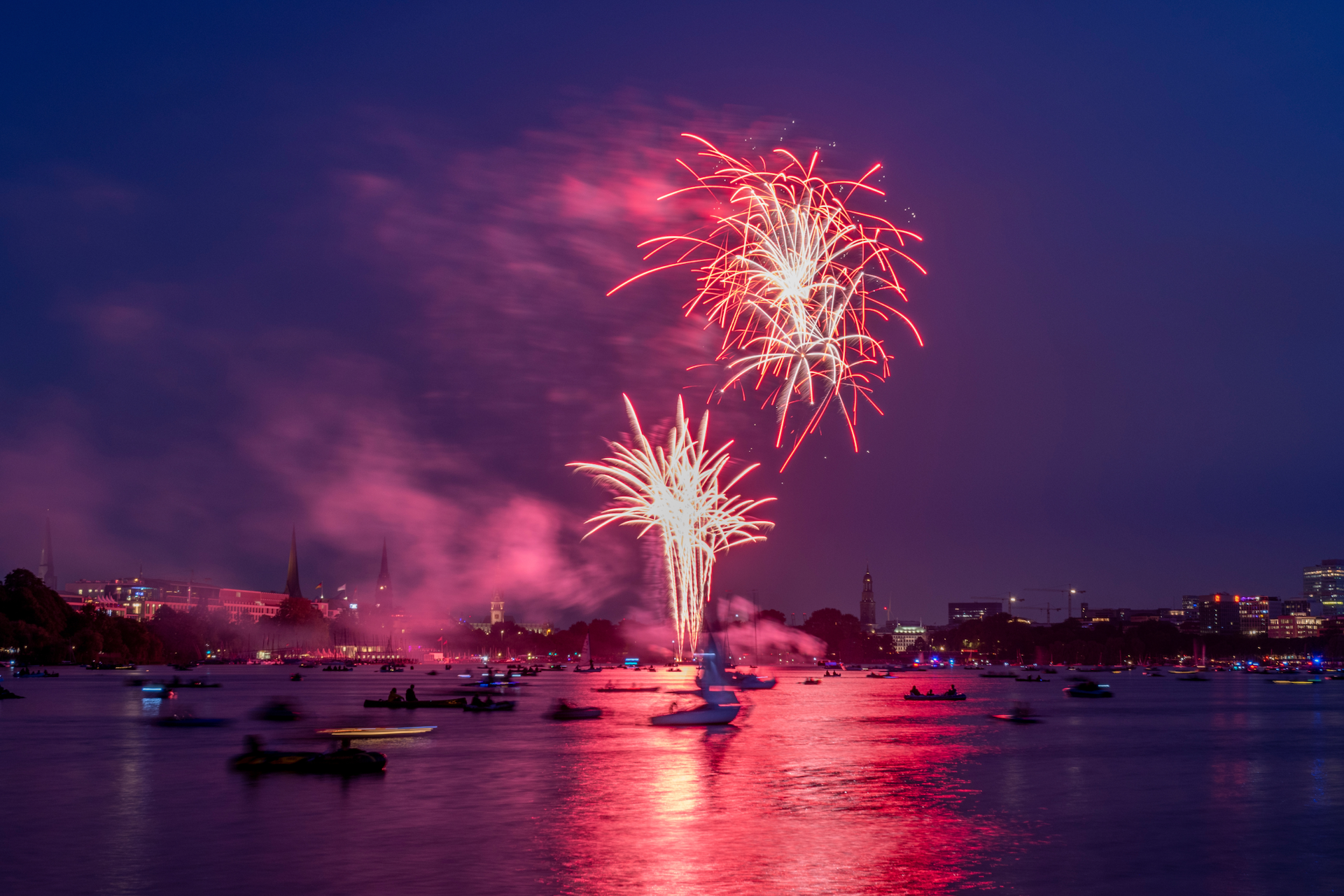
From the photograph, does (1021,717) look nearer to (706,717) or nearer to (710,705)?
(710,705)

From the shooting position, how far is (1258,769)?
51.7 metres

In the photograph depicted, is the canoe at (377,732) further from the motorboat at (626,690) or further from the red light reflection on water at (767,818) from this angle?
the motorboat at (626,690)

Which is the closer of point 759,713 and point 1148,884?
point 1148,884

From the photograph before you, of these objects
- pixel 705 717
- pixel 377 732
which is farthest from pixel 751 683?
pixel 377 732

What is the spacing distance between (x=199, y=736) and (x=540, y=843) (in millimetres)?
41265

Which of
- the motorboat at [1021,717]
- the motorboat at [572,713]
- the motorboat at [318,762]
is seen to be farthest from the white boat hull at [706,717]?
the motorboat at [318,762]

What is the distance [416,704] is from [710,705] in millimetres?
29839

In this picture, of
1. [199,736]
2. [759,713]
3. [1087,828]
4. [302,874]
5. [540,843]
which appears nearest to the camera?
[302,874]

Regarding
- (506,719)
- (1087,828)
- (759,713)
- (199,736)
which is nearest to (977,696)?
→ (759,713)

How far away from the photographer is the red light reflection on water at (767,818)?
960 inches

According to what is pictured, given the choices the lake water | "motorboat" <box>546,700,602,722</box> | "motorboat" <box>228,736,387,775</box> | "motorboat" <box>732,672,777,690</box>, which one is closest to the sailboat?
the lake water

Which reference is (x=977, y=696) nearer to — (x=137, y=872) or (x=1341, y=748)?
(x=1341, y=748)

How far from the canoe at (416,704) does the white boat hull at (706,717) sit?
85.5 ft

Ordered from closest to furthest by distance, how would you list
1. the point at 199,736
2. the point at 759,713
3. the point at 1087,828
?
the point at 1087,828 → the point at 199,736 → the point at 759,713
